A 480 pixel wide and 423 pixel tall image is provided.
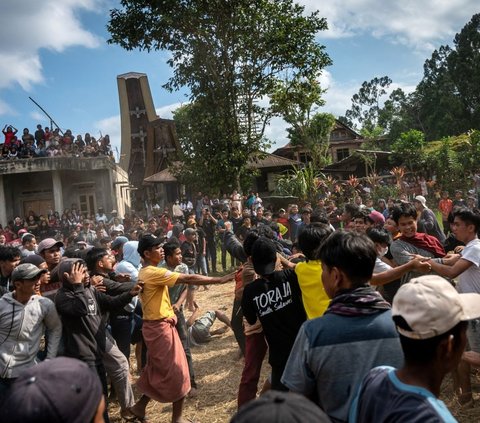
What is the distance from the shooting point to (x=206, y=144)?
60.2ft

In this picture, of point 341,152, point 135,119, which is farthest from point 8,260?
point 341,152

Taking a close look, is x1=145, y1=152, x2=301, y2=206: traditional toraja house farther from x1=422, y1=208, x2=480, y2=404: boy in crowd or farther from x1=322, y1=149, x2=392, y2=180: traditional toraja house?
x1=422, y1=208, x2=480, y2=404: boy in crowd

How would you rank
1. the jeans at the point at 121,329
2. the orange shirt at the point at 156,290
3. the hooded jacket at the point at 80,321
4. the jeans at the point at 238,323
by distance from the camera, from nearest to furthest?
the hooded jacket at the point at 80,321, the orange shirt at the point at 156,290, the jeans at the point at 121,329, the jeans at the point at 238,323

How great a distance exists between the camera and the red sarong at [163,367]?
3928 millimetres

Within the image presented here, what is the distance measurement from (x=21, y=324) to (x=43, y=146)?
66.8 feet

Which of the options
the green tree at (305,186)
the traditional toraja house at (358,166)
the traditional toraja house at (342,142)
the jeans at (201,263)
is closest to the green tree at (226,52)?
the green tree at (305,186)

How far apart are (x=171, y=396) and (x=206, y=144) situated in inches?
596

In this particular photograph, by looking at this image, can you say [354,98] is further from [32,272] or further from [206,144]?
[32,272]

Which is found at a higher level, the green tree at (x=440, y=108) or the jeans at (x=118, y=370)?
the green tree at (x=440, y=108)

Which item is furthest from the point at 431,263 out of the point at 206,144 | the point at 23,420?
the point at 206,144

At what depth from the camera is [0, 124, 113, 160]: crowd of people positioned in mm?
21266

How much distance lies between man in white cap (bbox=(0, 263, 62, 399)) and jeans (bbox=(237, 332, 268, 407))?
1555mm

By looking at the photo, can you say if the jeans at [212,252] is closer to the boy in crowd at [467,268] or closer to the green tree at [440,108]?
the boy in crowd at [467,268]

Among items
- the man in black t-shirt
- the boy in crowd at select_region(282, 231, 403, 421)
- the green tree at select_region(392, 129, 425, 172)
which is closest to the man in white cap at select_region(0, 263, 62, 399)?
the man in black t-shirt
